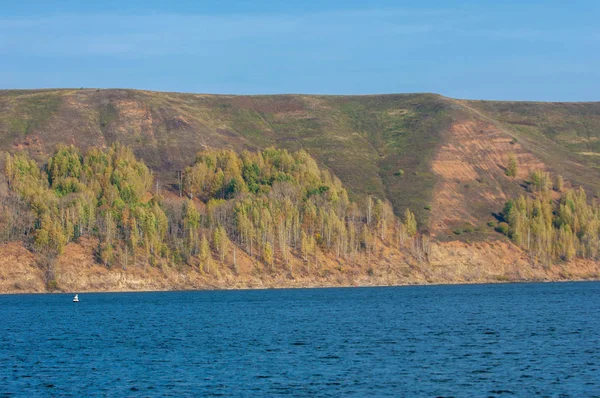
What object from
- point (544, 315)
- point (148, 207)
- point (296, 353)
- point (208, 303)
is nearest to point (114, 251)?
point (148, 207)

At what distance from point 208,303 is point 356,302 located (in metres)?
24.7

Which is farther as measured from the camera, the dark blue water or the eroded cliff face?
the eroded cliff face

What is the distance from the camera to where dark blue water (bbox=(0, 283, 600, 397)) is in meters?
53.9

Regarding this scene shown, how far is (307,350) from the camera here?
70938 millimetres

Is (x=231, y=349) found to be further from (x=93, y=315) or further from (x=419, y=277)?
(x=419, y=277)

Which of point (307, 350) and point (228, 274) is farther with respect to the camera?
point (228, 274)

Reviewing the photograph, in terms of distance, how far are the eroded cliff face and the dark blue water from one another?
41.8m

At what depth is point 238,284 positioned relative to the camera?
180 meters

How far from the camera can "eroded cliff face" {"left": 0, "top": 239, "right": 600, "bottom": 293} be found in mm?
166625

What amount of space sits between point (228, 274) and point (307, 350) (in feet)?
363

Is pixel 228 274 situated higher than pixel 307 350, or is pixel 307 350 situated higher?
pixel 228 274

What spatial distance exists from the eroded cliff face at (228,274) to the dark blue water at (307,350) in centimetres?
4184

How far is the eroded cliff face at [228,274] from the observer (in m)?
167

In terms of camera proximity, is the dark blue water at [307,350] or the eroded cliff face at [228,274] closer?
the dark blue water at [307,350]
